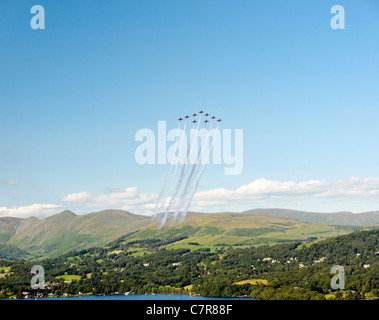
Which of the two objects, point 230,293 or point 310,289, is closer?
point 310,289
